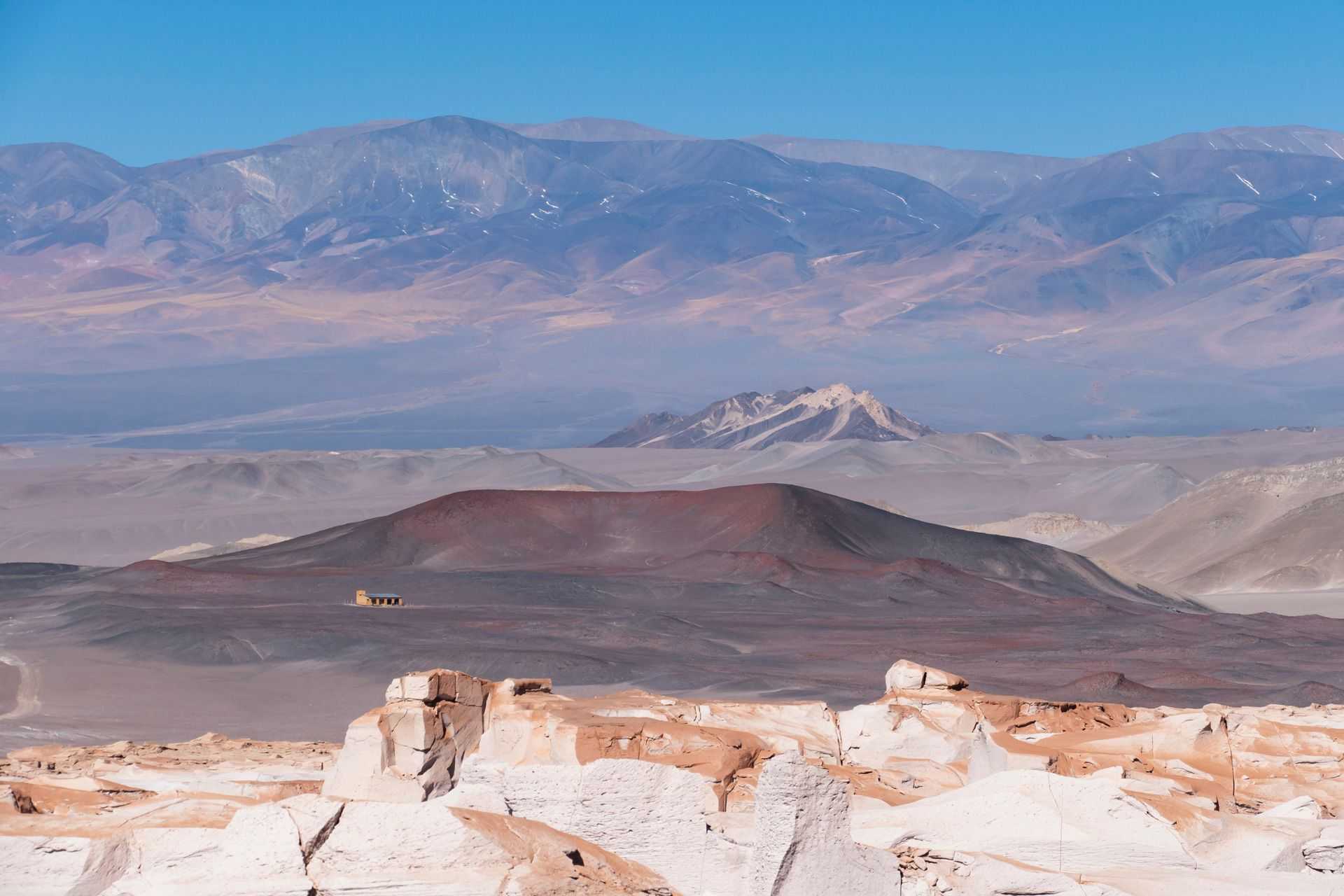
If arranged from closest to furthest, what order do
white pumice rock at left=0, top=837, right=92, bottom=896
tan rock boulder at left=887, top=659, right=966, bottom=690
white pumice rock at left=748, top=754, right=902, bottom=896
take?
white pumice rock at left=748, top=754, right=902, bottom=896
white pumice rock at left=0, top=837, right=92, bottom=896
tan rock boulder at left=887, top=659, right=966, bottom=690

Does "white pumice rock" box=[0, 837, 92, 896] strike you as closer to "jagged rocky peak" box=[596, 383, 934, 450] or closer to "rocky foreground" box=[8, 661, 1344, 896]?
"rocky foreground" box=[8, 661, 1344, 896]

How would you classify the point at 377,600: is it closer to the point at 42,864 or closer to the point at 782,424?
the point at 42,864

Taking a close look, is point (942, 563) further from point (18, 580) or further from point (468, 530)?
point (18, 580)

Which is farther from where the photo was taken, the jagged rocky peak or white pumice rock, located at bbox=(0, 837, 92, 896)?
the jagged rocky peak

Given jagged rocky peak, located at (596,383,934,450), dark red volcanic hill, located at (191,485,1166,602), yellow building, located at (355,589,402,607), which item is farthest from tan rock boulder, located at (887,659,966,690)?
jagged rocky peak, located at (596,383,934,450)

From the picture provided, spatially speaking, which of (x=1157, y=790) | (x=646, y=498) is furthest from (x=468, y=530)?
(x=1157, y=790)

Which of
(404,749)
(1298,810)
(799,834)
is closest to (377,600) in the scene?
(404,749)

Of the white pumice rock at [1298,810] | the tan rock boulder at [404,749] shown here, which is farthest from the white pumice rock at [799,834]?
the white pumice rock at [1298,810]
